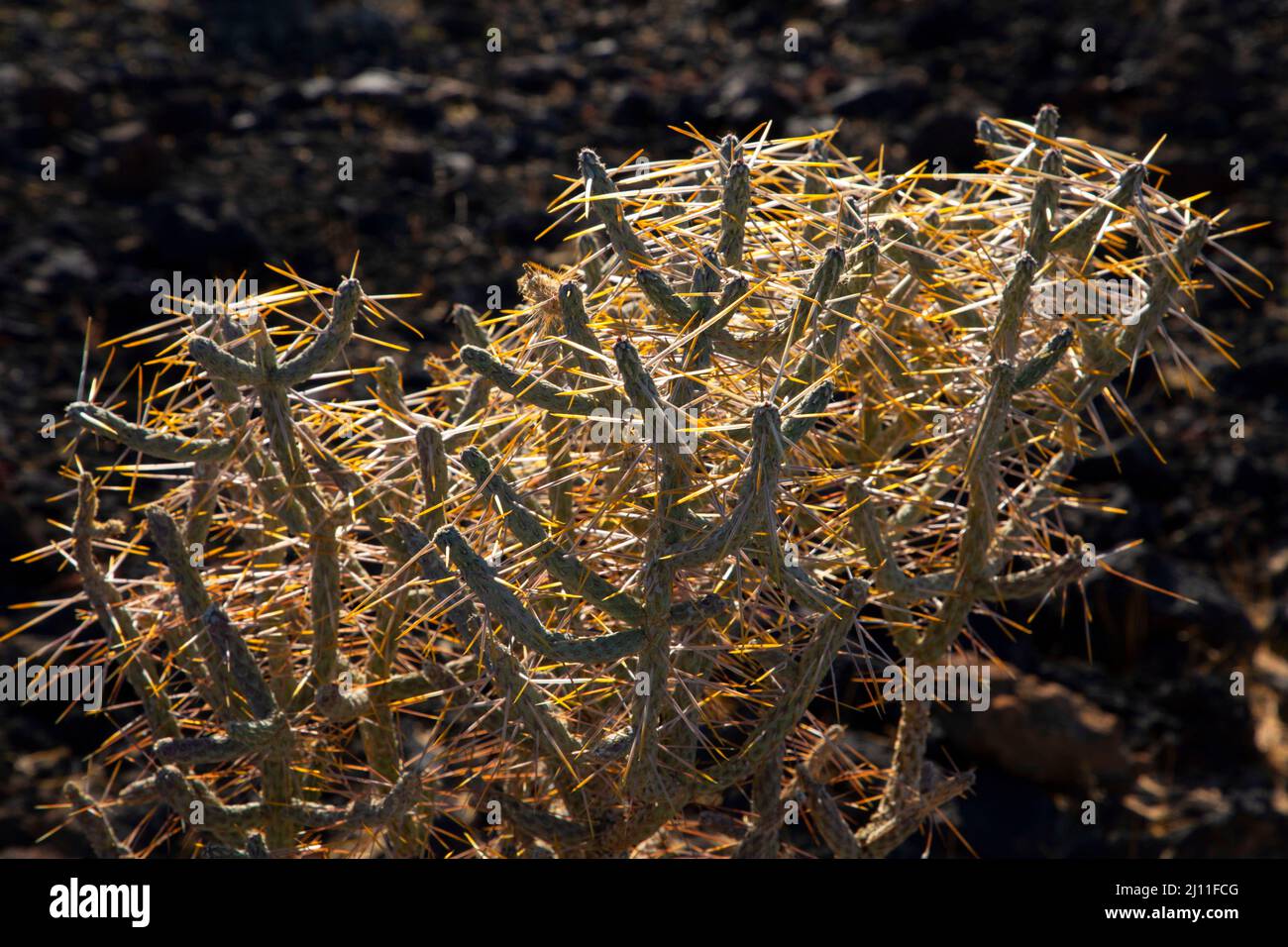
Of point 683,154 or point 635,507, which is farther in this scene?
point 683,154

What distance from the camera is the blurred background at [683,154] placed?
5.00m

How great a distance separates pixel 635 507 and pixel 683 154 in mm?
6894

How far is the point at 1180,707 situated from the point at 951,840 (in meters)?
1.30

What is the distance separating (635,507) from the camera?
2387 millimetres

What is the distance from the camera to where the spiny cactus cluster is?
2244 mm

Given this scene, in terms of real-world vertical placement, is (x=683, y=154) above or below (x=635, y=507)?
above

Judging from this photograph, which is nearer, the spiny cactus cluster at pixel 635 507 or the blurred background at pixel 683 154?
the spiny cactus cluster at pixel 635 507

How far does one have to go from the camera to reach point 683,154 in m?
8.93

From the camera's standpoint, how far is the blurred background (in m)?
5.00

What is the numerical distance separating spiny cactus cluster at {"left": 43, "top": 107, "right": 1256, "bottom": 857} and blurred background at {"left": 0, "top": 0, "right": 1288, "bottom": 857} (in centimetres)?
150

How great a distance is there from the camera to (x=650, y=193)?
2465 mm

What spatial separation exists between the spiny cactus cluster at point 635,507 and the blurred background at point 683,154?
59.0 inches

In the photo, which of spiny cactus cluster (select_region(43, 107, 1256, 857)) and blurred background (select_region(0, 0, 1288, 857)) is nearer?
spiny cactus cluster (select_region(43, 107, 1256, 857))

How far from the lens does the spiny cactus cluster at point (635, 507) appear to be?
224cm
